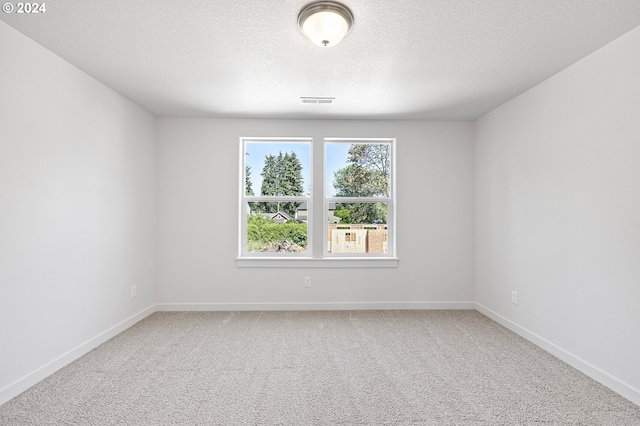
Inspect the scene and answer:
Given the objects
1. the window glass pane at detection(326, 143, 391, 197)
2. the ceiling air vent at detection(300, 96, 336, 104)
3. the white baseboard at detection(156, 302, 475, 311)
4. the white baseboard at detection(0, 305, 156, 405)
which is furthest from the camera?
the window glass pane at detection(326, 143, 391, 197)

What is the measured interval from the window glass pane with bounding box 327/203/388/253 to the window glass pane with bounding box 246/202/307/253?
38cm

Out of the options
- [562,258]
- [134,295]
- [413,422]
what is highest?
[562,258]

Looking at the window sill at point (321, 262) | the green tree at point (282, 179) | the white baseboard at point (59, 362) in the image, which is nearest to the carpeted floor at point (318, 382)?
the white baseboard at point (59, 362)

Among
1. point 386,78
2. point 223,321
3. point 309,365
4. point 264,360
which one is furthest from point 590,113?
point 223,321

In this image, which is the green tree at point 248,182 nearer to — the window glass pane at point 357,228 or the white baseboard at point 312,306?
the window glass pane at point 357,228

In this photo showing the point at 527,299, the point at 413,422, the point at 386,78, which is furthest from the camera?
the point at 527,299

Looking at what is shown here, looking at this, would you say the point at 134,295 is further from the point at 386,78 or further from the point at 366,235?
the point at 386,78

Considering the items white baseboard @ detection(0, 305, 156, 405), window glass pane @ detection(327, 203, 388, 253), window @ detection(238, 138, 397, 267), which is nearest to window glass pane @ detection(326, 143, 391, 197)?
window @ detection(238, 138, 397, 267)

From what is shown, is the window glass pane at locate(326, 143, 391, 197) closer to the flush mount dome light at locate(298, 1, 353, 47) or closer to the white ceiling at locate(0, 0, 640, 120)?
the white ceiling at locate(0, 0, 640, 120)

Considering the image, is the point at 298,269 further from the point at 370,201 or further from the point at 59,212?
the point at 59,212

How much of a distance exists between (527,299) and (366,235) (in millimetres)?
1861

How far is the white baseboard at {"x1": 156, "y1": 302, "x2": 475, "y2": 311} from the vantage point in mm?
3979

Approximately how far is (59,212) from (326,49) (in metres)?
2.37

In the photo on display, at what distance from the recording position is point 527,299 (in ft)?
10.2
